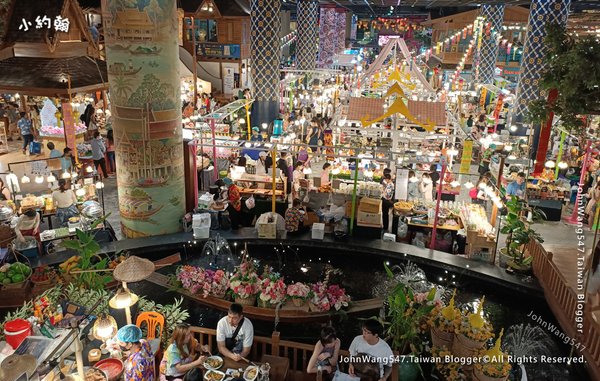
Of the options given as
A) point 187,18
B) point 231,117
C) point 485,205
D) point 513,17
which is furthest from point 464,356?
point 513,17

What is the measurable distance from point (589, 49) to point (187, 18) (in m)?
21.5

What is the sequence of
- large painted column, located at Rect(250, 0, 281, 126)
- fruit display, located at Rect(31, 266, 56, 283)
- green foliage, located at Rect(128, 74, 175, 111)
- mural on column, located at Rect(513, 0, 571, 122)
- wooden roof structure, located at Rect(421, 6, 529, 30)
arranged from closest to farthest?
fruit display, located at Rect(31, 266, 56, 283), green foliage, located at Rect(128, 74, 175, 111), mural on column, located at Rect(513, 0, 571, 122), large painted column, located at Rect(250, 0, 281, 126), wooden roof structure, located at Rect(421, 6, 529, 30)

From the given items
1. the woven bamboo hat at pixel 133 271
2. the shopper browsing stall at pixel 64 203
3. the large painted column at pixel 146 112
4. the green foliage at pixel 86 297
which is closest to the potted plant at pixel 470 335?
the woven bamboo hat at pixel 133 271

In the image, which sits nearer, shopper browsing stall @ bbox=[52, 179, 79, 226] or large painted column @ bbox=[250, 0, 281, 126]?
shopper browsing stall @ bbox=[52, 179, 79, 226]

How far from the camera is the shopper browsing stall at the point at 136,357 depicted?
597 cm

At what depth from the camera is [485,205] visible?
13.4 metres

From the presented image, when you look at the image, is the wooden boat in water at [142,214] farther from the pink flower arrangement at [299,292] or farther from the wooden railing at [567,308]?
the wooden railing at [567,308]

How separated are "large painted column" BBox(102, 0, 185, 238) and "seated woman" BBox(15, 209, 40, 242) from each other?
1753mm

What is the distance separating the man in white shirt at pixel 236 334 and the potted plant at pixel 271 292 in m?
1.72

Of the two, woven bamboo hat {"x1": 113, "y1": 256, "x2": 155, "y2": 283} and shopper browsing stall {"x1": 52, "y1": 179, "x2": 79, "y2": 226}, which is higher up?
woven bamboo hat {"x1": 113, "y1": 256, "x2": 155, "y2": 283}

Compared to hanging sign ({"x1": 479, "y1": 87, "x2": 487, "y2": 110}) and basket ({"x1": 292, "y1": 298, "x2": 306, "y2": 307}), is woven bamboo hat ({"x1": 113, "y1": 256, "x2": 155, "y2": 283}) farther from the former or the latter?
hanging sign ({"x1": 479, "y1": 87, "x2": 487, "y2": 110})

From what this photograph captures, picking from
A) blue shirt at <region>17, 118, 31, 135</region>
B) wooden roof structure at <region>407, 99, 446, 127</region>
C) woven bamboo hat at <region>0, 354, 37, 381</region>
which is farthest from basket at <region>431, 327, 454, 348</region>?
blue shirt at <region>17, 118, 31, 135</region>

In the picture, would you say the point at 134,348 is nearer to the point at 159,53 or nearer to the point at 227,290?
the point at 227,290

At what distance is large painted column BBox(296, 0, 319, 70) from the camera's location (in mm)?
26719
